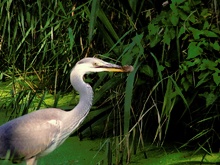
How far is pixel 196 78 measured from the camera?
3.85 meters

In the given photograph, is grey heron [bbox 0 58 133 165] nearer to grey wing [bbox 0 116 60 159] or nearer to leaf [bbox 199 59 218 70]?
grey wing [bbox 0 116 60 159]

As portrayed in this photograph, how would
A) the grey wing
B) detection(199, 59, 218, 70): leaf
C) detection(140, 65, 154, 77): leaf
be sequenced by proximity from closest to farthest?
the grey wing → detection(199, 59, 218, 70): leaf → detection(140, 65, 154, 77): leaf

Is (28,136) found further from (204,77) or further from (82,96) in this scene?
(204,77)

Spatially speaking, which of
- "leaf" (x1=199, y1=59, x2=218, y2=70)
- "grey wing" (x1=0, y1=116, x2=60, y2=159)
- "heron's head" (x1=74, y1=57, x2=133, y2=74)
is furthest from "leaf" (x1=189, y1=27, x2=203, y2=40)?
"grey wing" (x1=0, y1=116, x2=60, y2=159)

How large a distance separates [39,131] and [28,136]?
0.22 ft

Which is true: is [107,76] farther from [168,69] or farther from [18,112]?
Result: [18,112]

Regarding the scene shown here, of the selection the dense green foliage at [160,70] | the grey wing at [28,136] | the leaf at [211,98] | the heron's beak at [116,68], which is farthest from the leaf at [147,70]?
the grey wing at [28,136]

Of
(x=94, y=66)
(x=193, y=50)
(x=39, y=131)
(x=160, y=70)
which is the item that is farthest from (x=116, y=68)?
(x=39, y=131)

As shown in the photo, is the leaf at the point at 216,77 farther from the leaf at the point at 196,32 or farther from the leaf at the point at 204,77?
the leaf at the point at 196,32

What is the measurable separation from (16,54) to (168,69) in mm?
1999

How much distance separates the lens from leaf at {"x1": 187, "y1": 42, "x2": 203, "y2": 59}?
3.61 meters

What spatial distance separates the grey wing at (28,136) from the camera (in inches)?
140

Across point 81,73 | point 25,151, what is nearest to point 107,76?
point 81,73

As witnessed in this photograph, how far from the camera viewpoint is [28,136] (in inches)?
142
